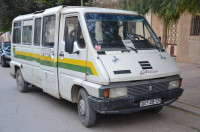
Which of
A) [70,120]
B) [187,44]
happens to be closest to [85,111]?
[70,120]

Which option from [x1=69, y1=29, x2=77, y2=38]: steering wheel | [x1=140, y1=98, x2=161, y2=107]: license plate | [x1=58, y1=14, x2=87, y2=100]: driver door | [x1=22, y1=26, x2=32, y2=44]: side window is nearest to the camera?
[x1=140, y1=98, x2=161, y2=107]: license plate

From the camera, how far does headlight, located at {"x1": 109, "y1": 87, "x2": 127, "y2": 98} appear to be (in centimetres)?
417

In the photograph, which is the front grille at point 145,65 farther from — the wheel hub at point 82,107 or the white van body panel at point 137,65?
the wheel hub at point 82,107

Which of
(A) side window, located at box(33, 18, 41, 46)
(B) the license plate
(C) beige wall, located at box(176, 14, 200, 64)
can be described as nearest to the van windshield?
(B) the license plate

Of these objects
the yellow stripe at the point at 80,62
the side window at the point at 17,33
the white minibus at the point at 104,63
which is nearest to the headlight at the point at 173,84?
the white minibus at the point at 104,63

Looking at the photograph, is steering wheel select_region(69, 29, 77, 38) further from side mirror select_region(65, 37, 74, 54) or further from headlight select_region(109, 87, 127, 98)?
headlight select_region(109, 87, 127, 98)

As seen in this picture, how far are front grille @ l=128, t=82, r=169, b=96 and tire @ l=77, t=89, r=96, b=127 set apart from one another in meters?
0.86

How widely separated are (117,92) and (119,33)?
4.71 feet

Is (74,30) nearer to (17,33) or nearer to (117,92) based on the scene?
(117,92)

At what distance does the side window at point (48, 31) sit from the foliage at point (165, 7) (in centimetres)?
215

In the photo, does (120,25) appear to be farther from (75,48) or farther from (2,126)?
(2,126)

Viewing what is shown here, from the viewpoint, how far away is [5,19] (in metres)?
17.2

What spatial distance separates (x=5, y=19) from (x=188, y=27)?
1253 cm

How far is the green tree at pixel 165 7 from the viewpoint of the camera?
15.6ft
